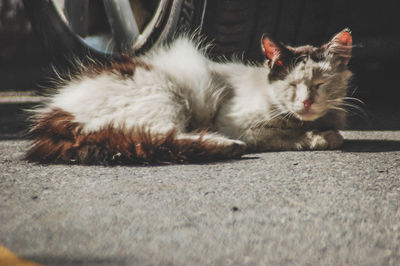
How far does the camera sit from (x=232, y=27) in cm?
267

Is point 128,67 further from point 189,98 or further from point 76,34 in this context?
point 76,34

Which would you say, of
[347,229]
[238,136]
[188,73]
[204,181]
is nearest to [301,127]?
[238,136]

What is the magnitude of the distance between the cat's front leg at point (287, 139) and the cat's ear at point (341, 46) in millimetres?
459

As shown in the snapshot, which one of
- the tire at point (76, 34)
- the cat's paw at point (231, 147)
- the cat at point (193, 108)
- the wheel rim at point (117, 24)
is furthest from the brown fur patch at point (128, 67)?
the cat's paw at point (231, 147)

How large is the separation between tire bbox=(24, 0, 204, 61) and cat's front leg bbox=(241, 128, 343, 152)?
35.4 inches

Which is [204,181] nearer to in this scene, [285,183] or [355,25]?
[285,183]

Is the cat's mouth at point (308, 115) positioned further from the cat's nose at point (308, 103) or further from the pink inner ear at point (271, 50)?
the pink inner ear at point (271, 50)

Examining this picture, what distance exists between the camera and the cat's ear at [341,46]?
2.33 meters

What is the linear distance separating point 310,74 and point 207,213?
133 cm

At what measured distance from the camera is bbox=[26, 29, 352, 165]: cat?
2.11 metres

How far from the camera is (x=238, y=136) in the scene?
8.45 ft

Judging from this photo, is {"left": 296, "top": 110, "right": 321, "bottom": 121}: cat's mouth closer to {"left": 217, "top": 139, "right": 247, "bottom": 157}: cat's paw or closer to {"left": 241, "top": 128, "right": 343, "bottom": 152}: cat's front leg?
{"left": 241, "top": 128, "right": 343, "bottom": 152}: cat's front leg

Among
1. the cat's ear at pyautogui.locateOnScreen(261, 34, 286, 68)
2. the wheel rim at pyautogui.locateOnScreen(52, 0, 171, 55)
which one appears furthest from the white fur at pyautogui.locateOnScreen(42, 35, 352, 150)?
the wheel rim at pyautogui.locateOnScreen(52, 0, 171, 55)

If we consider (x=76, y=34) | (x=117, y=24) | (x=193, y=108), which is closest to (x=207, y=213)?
(x=193, y=108)
